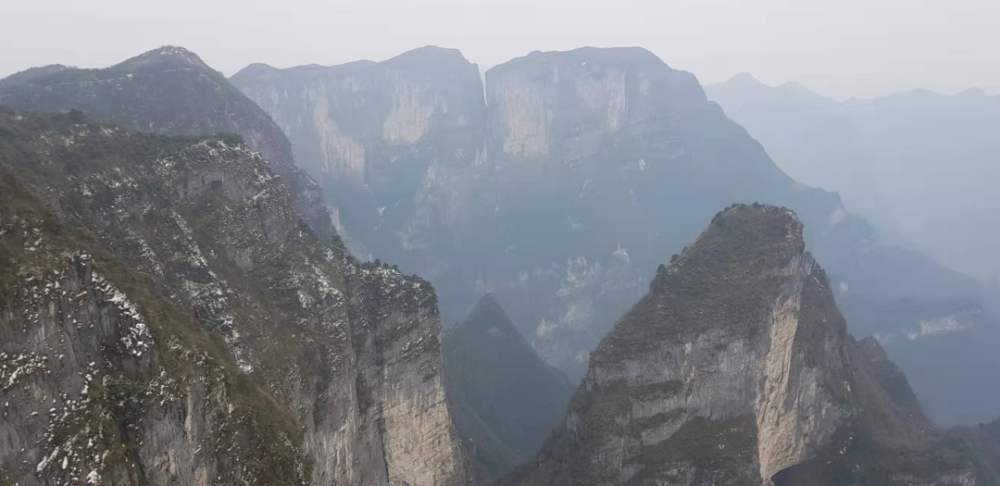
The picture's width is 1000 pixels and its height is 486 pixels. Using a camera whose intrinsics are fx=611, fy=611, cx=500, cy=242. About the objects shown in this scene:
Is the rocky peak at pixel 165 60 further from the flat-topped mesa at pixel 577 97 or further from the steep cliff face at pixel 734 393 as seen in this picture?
the flat-topped mesa at pixel 577 97

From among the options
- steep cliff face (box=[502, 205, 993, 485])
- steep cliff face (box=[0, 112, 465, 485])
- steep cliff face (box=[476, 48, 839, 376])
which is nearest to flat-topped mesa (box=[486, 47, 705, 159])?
steep cliff face (box=[476, 48, 839, 376])

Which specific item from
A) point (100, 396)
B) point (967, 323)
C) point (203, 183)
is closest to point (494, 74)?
point (967, 323)

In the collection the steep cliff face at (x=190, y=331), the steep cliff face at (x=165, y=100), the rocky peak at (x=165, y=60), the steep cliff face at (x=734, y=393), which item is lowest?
the steep cliff face at (x=734, y=393)

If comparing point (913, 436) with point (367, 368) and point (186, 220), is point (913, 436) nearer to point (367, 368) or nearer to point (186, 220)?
point (367, 368)

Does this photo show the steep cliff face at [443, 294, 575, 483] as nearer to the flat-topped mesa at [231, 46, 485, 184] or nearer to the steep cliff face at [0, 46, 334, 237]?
the steep cliff face at [0, 46, 334, 237]

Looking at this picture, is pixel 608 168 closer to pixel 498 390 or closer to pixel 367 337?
pixel 498 390

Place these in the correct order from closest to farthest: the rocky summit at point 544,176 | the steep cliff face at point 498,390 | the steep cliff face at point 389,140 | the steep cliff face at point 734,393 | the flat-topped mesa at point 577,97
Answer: the steep cliff face at point 734,393 < the steep cliff face at point 498,390 < the rocky summit at point 544,176 < the steep cliff face at point 389,140 < the flat-topped mesa at point 577,97

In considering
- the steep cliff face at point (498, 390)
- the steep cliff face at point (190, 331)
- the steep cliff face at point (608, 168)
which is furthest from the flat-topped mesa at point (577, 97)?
the steep cliff face at point (190, 331)
